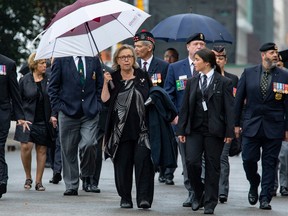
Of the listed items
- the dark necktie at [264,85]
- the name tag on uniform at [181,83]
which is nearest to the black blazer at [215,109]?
the dark necktie at [264,85]

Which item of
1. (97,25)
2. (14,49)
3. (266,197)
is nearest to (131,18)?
(97,25)

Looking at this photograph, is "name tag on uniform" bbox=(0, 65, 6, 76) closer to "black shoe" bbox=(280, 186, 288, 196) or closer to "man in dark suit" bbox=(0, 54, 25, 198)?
"man in dark suit" bbox=(0, 54, 25, 198)

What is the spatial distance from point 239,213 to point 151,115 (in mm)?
1412

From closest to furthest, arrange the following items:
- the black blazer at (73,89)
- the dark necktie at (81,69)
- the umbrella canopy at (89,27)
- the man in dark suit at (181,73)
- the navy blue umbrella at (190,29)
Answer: the umbrella canopy at (89,27) < the man in dark suit at (181,73) < the black blazer at (73,89) < the dark necktie at (81,69) < the navy blue umbrella at (190,29)

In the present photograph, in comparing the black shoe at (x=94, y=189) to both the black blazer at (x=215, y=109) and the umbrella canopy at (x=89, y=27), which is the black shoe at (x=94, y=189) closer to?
the umbrella canopy at (x=89, y=27)

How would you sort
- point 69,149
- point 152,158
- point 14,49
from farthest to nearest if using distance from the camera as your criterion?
point 14,49, point 69,149, point 152,158

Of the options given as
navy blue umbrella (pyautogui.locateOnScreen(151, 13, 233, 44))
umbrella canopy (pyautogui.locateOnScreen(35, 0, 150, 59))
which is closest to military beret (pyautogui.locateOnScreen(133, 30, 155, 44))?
umbrella canopy (pyautogui.locateOnScreen(35, 0, 150, 59))

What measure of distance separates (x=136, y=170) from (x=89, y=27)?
6.81 ft

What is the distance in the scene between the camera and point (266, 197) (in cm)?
1375

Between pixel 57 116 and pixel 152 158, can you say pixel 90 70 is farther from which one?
pixel 152 158

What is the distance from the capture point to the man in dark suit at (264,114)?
45.8ft

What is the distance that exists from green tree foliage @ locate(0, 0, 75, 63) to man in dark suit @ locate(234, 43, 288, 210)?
19.4 m

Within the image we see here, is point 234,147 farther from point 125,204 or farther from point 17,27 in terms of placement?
point 17,27

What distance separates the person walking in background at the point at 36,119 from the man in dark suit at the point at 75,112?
3.35 feet
